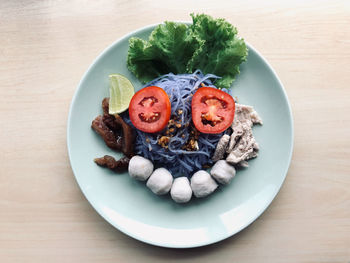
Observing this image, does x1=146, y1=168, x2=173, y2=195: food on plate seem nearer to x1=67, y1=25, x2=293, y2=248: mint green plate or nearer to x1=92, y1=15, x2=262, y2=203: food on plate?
x1=92, y1=15, x2=262, y2=203: food on plate

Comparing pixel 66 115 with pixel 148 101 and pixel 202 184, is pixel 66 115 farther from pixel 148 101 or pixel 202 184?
pixel 202 184

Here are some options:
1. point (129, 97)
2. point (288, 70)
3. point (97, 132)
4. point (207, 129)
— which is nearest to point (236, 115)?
point (207, 129)

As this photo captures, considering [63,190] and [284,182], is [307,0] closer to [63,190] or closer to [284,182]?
[284,182]

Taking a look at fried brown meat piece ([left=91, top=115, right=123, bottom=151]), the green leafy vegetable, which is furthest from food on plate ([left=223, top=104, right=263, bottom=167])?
fried brown meat piece ([left=91, top=115, right=123, bottom=151])

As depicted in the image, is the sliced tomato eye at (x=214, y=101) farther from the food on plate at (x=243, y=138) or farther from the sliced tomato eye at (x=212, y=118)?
the food on plate at (x=243, y=138)

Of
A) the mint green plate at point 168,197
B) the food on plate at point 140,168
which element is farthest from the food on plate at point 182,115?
the mint green plate at point 168,197

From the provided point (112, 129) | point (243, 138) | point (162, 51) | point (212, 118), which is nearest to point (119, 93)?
point (112, 129)
